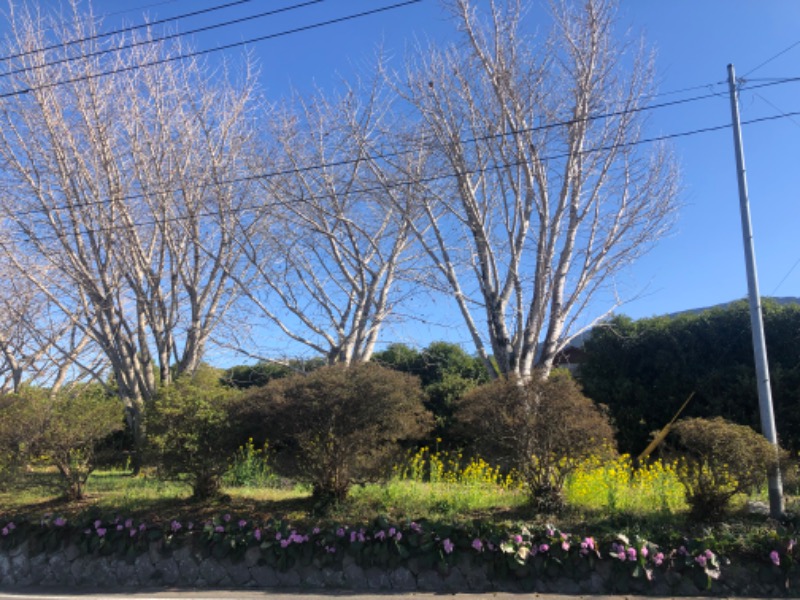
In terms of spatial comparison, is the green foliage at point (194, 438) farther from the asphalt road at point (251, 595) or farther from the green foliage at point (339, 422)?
the asphalt road at point (251, 595)

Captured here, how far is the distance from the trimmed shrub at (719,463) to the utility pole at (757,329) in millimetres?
232

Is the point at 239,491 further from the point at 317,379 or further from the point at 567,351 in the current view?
the point at 567,351

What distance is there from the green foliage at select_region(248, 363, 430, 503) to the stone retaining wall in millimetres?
1361

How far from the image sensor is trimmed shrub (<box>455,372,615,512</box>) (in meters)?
7.55

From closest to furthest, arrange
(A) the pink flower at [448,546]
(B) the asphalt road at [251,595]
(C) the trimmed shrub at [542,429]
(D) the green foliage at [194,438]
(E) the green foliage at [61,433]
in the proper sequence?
(B) the asphalt road at [251,595]
(A) the pink flower at [448,546]
(C) the trimmed shrub at [542,429]
(D) the green foliage at [194,438]
(E) the green foliage at [61,433]

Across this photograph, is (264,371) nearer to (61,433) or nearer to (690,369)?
(61,433)

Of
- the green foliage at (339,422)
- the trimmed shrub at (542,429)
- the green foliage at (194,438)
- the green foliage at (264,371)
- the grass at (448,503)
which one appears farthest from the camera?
the green foliage at (264,371)

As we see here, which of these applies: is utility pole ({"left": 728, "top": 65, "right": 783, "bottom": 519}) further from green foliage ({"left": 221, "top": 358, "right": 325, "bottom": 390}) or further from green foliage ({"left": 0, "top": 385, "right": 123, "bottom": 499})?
green foliage ({"left": 0, "top": 385, "right": 123, "bottom": 499})

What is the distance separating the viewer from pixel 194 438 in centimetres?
871

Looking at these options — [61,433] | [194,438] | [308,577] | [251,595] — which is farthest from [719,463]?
[61,433]

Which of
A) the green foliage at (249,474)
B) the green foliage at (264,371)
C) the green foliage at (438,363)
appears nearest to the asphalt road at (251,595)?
the green foliage at (249,474)

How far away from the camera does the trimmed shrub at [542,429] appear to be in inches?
297

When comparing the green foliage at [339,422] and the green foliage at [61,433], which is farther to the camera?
the green foliage at [61,433]

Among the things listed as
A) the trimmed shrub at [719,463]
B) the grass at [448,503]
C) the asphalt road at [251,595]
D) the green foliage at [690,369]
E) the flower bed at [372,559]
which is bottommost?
the asphalt road at [251,595]
